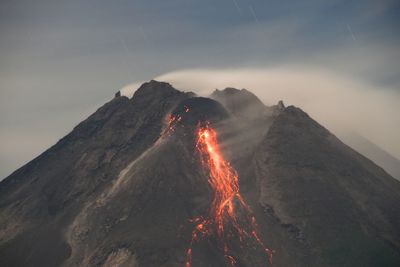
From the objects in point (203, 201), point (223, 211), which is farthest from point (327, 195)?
point (203, 201)

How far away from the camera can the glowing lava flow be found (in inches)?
5413

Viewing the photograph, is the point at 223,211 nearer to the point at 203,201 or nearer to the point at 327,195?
the point at 203,201

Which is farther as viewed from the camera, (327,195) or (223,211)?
(327,195)

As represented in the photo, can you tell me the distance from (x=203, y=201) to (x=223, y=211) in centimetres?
900

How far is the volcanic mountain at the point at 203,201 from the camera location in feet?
436

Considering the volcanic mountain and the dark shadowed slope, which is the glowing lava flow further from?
the dark shadowed slope

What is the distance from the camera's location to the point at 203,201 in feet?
511

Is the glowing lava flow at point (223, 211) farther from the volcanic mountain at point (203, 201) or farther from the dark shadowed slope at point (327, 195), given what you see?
the dark shadowed slope at point (327, 195)

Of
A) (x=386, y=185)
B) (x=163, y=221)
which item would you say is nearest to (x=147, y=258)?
(x=163, y=221)

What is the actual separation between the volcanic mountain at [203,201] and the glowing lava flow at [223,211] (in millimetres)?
417

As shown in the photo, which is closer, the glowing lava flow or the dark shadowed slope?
the dark shadowed slope

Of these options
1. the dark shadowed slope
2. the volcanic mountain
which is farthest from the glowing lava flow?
the dark shadowed slope

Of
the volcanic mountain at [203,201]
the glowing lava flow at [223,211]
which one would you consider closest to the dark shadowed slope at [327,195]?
the volcanic mountain at [203,201]

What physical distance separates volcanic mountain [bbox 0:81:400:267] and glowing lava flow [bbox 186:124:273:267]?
42cm
